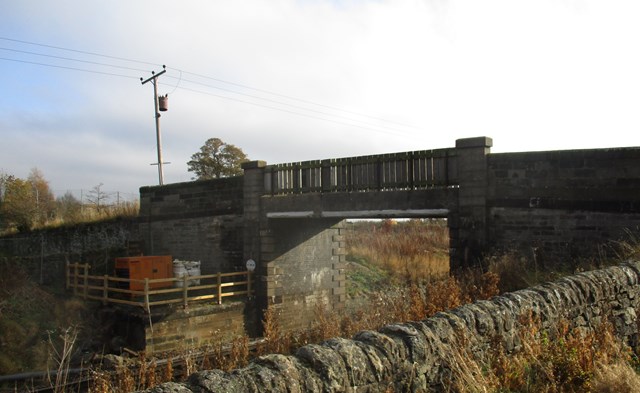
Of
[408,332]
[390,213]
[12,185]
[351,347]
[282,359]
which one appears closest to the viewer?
[282,359]

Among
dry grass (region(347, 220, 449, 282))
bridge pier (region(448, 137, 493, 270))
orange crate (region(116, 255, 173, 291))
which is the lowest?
dry grass (region(347, 220, 449, 282))

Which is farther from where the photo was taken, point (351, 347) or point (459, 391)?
point (459, 391)

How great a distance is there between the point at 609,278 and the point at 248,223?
40.2 feet

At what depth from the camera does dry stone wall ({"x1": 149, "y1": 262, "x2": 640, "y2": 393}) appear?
3395mm

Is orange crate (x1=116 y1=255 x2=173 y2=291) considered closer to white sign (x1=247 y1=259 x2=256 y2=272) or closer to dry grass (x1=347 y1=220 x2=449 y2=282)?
white sign (x1=247 y1=259 x2=256 y2=272)

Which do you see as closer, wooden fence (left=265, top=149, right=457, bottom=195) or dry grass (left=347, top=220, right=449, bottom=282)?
wooden fence (left=265, top=149, right=457, bottom=195)

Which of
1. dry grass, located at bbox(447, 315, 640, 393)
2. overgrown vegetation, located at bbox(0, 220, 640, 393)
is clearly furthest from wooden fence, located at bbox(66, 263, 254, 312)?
dry grass, located at bbox(447, 315, 640, 393)

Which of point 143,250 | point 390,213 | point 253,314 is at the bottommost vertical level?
point 253,314

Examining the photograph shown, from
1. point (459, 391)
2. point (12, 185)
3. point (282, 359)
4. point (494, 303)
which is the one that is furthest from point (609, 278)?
point (12, 185)

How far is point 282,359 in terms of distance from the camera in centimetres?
358

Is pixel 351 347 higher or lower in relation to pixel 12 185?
lower

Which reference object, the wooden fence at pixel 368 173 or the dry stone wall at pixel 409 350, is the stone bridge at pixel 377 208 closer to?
the wooden fence at pixel 368 173

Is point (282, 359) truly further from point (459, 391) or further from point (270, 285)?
point (270, 285)

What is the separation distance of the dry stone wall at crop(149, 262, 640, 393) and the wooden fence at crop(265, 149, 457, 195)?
6.19 meters
